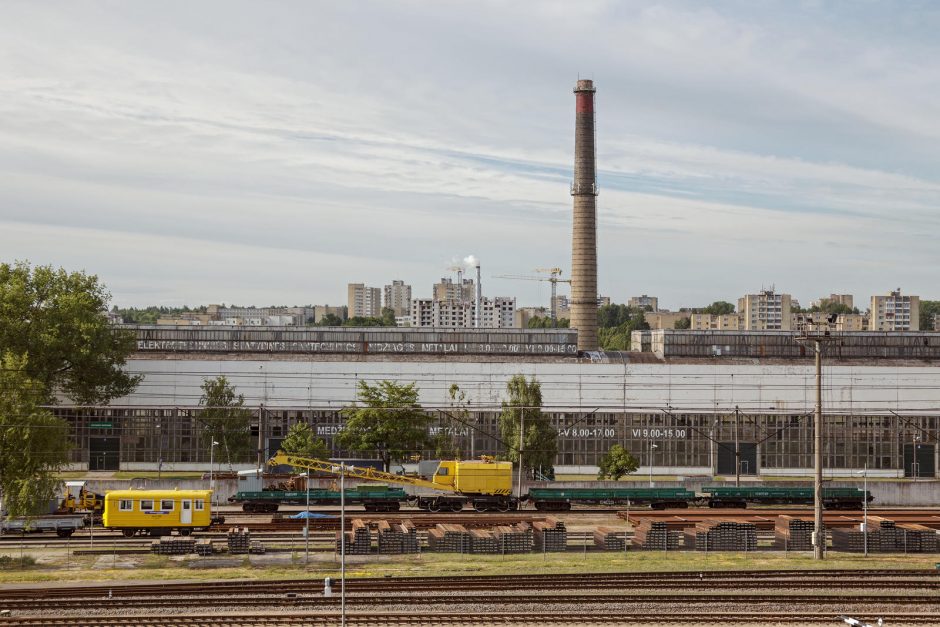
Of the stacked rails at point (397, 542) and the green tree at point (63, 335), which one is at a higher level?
the green tree at point (63, 335)

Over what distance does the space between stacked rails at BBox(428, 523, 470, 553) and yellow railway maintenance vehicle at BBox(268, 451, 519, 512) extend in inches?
572

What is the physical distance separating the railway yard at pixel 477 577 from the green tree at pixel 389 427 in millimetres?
16077

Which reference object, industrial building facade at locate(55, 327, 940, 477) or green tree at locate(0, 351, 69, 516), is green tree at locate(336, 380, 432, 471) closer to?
industrial building facade at locate(55, 327, 940, 477)

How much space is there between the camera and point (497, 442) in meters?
80.8

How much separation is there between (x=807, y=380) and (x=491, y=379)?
25241 mm

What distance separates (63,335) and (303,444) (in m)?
18.8

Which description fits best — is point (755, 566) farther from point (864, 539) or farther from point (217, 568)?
point (217, 568)

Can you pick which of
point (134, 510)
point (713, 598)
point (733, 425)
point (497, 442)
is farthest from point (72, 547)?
point (733, 425)

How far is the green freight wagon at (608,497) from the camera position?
62469 millimetres

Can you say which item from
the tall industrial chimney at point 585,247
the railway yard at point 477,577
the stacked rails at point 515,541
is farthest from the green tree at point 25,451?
the tall industrial chimney at point 585,247

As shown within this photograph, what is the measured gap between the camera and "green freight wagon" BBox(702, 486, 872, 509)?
211ft

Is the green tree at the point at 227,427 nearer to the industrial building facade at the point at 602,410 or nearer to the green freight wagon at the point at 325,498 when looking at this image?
the industrial building facade at the point at 602,410

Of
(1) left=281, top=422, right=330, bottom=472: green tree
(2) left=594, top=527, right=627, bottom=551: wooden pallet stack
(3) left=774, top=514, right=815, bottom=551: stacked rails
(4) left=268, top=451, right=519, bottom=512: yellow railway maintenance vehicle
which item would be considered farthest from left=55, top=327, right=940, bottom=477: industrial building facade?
(3) left=774, top=514, right=815, bottom=551: stacked rails

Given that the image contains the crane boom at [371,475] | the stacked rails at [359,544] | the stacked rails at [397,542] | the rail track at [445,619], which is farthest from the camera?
the crane boom at [371,475]
